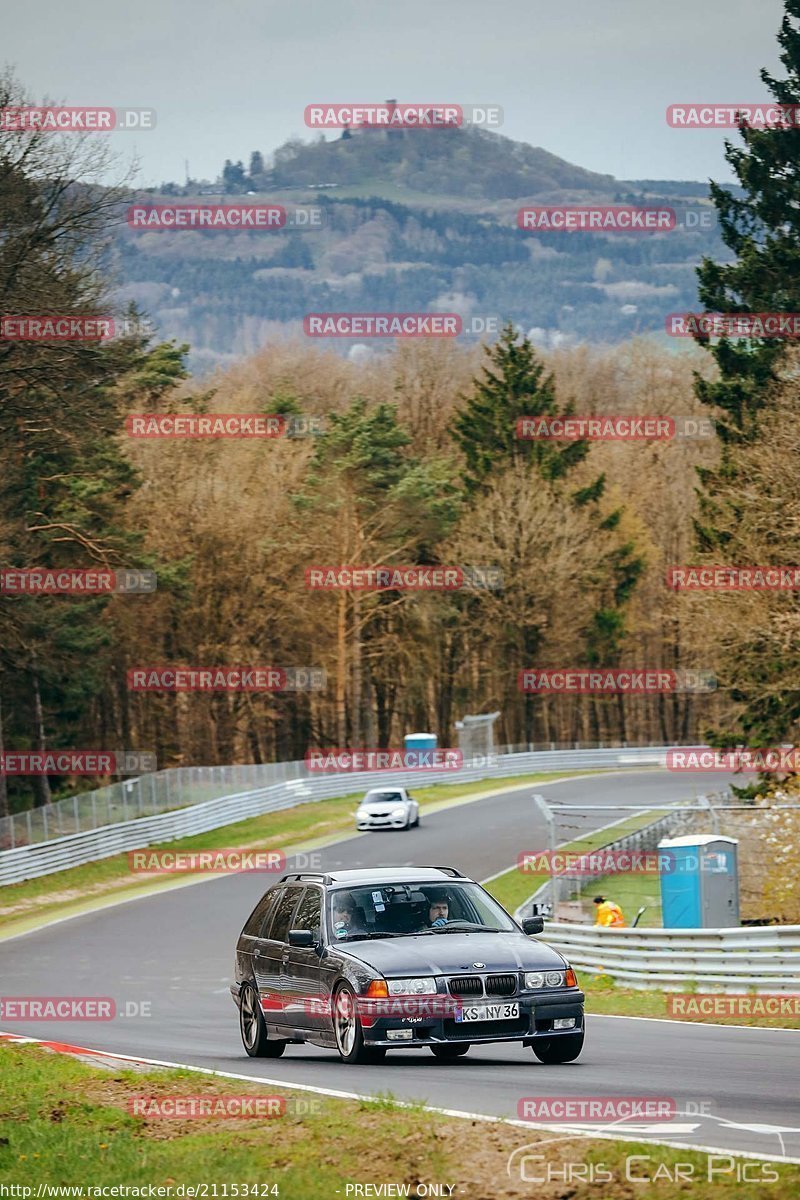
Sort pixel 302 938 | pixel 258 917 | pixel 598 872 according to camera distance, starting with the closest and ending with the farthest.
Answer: pixel 302 938 → pixel 258 917 → pixel 598 872

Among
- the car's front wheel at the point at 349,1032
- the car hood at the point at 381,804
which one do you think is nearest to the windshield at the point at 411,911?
the car's front wheel at the point at 349,1032

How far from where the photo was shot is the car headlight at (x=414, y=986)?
1185 centimetres

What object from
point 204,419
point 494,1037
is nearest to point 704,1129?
point 494,1037

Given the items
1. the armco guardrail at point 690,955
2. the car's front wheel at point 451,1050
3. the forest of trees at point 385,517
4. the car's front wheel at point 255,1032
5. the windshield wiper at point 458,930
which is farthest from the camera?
the forest of trees at point 385,517

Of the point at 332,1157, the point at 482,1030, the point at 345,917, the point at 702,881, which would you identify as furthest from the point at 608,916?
the point at 332,1157

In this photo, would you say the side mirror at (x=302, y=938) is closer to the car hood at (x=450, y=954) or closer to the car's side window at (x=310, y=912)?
the car's side window at (x=310, y=912)

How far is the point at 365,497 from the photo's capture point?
75.1m

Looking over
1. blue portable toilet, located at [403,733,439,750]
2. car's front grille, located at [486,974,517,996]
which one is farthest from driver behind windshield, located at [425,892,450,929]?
blue portable toilet, located at [403,733,439,750]

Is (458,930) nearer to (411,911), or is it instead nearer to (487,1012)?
(411,911)

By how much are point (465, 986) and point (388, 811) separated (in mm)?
38626

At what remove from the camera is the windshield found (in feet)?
42.8

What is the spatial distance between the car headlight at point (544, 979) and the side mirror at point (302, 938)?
6.32 feet

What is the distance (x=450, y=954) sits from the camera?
12.2m

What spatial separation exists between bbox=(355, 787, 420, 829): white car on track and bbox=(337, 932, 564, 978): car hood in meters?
37.5
